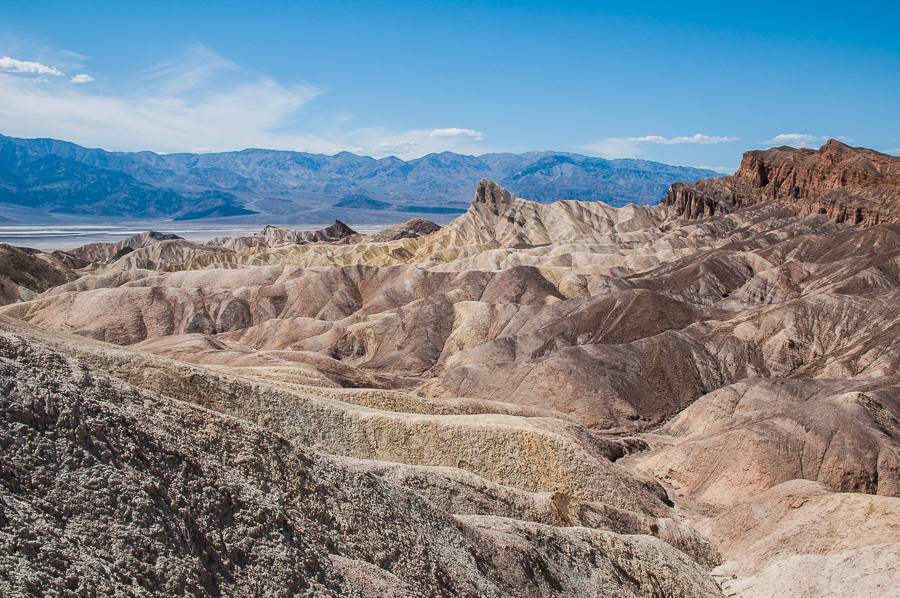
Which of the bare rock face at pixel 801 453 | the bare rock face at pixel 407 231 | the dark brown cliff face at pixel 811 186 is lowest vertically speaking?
the bare rock face at pixel 801 453

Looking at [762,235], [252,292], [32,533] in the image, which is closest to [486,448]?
[32,533]

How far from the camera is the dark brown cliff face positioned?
86938 millimetres

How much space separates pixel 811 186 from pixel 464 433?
105 m

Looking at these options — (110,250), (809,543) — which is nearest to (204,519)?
(809,543)

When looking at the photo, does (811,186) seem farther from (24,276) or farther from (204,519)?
(24,276)

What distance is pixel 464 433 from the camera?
73.5 feet

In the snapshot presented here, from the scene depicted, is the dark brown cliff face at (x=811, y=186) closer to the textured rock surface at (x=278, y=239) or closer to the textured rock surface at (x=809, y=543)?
the textured rock surface at (x=278, y=239)

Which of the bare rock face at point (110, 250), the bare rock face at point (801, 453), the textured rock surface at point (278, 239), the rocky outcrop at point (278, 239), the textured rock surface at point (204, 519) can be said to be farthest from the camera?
the textured rock surface at point (278, 239)

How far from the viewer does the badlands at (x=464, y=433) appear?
9672mm

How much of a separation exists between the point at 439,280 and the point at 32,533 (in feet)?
201

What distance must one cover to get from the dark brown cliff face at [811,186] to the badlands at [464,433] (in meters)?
20.2

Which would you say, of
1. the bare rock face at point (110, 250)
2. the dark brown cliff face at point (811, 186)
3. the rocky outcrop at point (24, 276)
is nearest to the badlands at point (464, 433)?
the rocky outcrop at point (24, 276)

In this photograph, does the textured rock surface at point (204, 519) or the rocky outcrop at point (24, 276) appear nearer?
the textured rock surface at point (204, 519)

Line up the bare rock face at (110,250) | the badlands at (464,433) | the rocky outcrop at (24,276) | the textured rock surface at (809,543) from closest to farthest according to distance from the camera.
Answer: the badlands at (464,433), the textured rock surface at (809,543), the rocky outcrop at (24,276), the bare rock face at (110,250)
